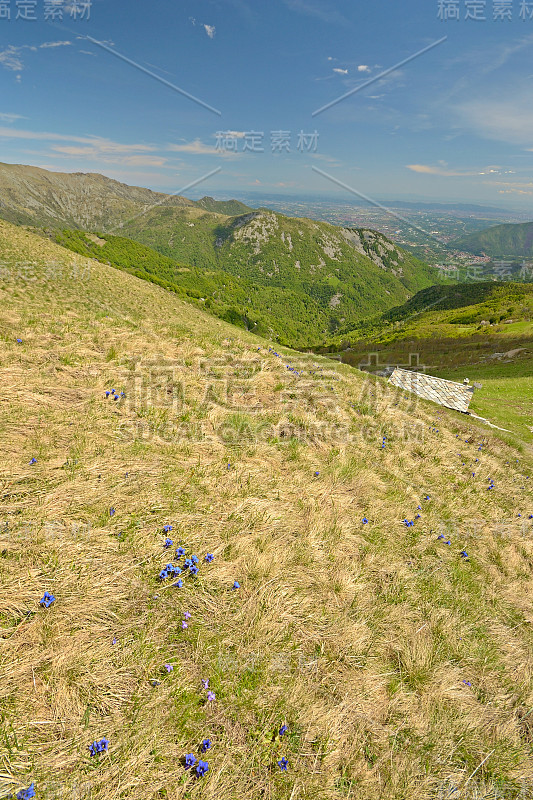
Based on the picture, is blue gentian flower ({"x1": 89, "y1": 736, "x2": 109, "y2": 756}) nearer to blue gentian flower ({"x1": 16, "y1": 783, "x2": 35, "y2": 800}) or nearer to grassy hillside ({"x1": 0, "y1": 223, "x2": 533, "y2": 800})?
grassy hillside ({"x1": 0, "y1": 223, "x2": 533, "y2": 800})

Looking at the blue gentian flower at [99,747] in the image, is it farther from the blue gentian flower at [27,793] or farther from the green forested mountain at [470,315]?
the green forested mountain at [470,315]

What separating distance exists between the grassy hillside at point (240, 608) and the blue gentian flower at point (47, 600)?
77 millimetres

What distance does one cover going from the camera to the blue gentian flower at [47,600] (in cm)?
333

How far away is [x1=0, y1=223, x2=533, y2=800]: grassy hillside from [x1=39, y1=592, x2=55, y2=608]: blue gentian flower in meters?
0.08

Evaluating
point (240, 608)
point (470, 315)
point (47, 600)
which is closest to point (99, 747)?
point (47, 600)

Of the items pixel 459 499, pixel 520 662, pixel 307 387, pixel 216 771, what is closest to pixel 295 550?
pixel 216 771

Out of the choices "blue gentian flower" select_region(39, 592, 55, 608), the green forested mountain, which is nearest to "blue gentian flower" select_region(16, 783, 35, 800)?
"blue gentian flower" select_region(39, 592, 55, 608)

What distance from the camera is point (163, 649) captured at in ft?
11.0

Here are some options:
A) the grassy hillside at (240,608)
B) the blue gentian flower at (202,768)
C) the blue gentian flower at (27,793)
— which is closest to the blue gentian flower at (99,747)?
the grassy hillside at (240,608)

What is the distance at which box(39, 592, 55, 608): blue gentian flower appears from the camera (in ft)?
10.9

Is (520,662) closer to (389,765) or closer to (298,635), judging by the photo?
(389,765)

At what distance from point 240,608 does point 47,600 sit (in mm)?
2124

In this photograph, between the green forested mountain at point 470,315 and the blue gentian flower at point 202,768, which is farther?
the green forested mountain at point 470,315

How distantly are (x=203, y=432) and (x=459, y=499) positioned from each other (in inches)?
270
